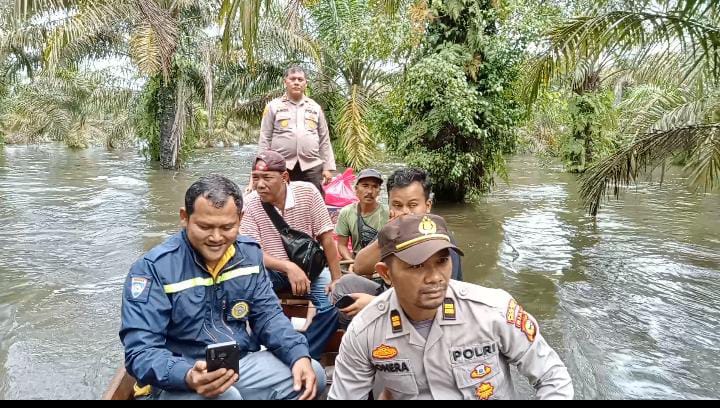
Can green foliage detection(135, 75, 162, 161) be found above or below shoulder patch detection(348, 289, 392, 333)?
above

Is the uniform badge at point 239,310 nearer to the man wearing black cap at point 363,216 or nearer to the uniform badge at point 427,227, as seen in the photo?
the uniform badge at point 427,227

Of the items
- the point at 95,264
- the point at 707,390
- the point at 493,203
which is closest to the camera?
the point at 707,390

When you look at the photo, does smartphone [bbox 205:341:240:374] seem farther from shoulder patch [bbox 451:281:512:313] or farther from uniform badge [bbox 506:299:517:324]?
uniform badge [bbox 506:299:517:324]

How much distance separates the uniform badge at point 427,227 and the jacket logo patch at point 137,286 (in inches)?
48.4

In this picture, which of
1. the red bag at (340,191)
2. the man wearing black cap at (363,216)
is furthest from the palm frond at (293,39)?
the man wearing black cap at (363,216)

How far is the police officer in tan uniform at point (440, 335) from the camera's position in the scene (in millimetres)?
2125

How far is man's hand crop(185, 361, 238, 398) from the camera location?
2365mm

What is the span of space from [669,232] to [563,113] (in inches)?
337

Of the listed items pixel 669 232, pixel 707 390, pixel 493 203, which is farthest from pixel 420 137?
pixel 707 390

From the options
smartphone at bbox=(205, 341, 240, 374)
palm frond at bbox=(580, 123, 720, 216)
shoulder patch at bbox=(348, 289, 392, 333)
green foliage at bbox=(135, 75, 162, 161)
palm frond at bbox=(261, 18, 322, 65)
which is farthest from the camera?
green foliage at bbox=(135, 75, 162, 161)

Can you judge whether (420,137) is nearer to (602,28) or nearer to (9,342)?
(602,28)

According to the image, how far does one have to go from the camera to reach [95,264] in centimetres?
746

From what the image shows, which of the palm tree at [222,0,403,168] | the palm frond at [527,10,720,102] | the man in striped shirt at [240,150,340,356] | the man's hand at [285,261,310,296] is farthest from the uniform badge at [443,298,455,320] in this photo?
the palm tree at [222,0,403,168]

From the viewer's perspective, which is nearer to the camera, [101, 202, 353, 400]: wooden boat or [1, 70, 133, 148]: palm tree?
[101, 202, 353, 400]: wooden boat
